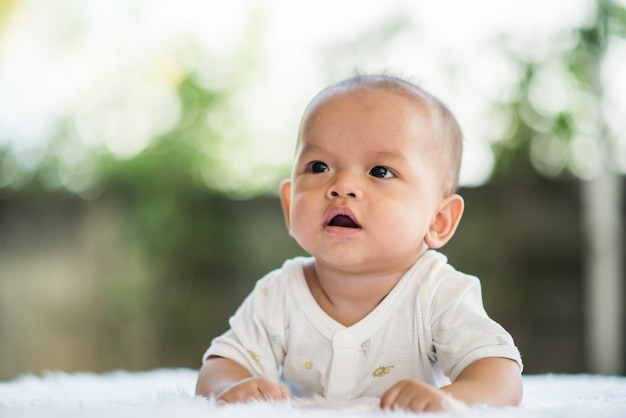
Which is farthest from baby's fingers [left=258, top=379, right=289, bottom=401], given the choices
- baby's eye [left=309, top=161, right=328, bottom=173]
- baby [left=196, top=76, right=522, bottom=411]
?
baby's eye [left=309, top=161, right=328, bottom=173]

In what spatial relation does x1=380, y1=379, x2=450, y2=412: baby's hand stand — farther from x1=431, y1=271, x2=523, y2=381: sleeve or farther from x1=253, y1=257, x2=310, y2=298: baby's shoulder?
x1=253, y1=257, x2=310, y2=298: baby's shoulder

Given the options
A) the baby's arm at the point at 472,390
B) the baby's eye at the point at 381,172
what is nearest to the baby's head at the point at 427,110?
the baby's eye at the point at 381,172

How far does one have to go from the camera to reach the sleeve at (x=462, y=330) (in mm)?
1113

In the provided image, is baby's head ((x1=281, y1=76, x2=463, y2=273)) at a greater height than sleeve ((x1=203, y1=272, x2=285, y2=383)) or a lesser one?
greater

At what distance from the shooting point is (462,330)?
116cm

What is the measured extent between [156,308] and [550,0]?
2.42 meters

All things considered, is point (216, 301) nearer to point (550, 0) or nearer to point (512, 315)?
point (512, 315)

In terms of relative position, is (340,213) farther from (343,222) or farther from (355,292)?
(355,292)

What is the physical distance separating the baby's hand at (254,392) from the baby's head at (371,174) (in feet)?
0.79

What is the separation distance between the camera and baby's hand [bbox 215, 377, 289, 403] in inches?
41.3

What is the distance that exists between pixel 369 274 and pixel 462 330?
0.20 meters

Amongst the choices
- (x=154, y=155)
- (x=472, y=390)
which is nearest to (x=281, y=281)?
(x=472, y=390)

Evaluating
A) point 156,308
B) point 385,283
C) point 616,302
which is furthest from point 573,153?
point 385,283

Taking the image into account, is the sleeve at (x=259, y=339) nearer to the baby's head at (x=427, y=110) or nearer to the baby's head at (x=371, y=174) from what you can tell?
the baby's head at (x=371, y=174)
